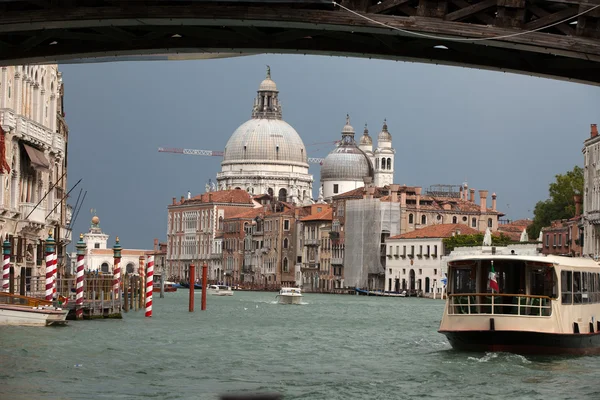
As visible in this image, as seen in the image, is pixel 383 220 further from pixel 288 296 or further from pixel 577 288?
pixel 577 288

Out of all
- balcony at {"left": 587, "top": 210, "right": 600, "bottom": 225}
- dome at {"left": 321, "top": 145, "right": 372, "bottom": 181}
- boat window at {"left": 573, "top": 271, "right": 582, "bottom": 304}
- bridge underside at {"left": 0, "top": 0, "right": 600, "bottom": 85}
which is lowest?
boat window at {"left": 573, "top": 271, "right": 582, "bottom": 304}

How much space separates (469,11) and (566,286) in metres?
15.0

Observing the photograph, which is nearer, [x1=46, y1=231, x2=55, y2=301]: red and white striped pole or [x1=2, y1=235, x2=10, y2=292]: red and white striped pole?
[x1=46, y1=231, x2=55, y2=301]: red and white striped pole

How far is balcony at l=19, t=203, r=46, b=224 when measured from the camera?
36.9 metres

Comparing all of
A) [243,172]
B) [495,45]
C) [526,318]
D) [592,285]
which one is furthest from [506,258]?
[243,172]

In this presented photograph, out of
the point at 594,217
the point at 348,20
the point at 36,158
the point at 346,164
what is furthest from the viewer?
the point at 346,164

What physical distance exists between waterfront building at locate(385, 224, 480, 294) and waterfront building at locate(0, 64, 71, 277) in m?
68.0

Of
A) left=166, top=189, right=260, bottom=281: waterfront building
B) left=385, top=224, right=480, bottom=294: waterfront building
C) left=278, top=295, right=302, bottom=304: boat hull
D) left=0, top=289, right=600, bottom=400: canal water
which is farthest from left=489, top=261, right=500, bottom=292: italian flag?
left=166, top=189, right=260, bottom=281: waterfront building

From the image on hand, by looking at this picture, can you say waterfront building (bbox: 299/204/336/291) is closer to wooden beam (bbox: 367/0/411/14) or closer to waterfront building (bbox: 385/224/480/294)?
waterfront building (bbox: 385/224/480/294)

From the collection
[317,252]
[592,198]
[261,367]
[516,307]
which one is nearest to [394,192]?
[317,252]

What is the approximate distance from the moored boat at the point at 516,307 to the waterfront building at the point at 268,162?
13950 cm

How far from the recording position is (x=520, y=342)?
82.9 feet

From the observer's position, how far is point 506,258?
25734mm

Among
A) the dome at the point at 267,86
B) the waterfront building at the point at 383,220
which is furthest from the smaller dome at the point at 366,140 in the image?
the waterfront building at the point at 383,220
